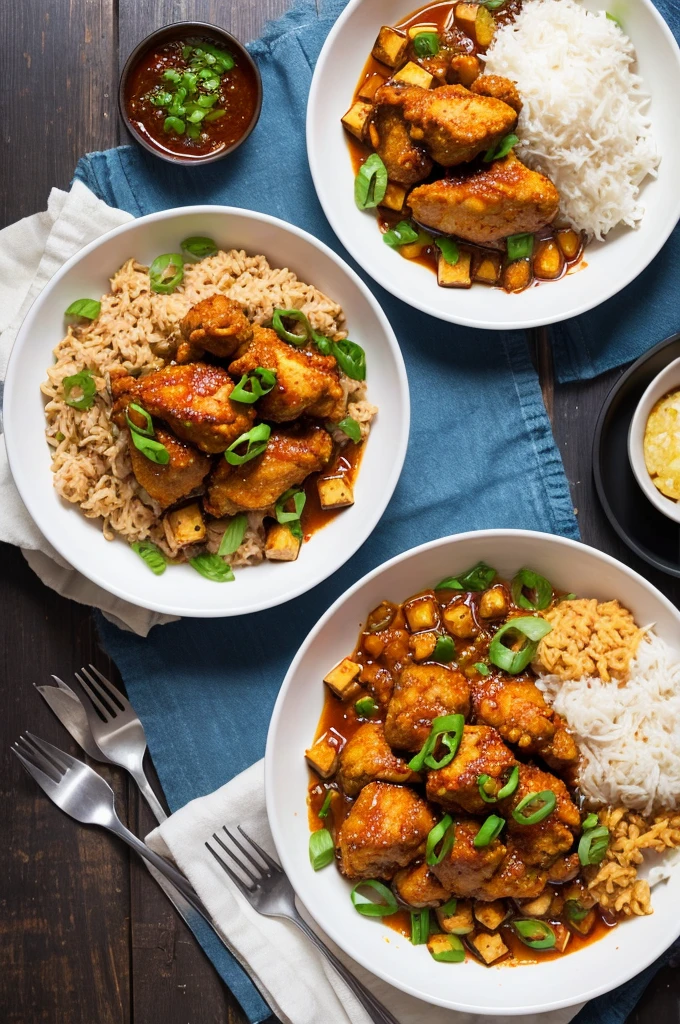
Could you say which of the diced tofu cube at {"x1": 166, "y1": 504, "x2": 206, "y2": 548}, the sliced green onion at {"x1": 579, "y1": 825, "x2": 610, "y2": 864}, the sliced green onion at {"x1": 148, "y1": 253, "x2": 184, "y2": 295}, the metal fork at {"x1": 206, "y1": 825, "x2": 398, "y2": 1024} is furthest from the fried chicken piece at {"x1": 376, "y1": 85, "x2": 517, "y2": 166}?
the metal fork at {"x1": 206, "y1": 825, "x2": 398, "y2": 1024}

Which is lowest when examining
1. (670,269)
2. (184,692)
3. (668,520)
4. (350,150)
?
(184,692)

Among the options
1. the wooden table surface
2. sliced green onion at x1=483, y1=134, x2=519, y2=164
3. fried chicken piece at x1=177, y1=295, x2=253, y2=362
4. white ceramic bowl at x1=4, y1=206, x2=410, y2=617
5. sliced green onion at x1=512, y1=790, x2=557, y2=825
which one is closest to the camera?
sliced green onion at x1=512, y1=790, x2=557, y2=825

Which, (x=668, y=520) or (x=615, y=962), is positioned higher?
(x=668, y=520)

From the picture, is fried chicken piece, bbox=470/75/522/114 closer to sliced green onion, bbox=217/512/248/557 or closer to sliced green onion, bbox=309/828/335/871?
sliced green onion, bbox=217/512/248/557

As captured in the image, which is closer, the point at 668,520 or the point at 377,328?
the point at 377,328

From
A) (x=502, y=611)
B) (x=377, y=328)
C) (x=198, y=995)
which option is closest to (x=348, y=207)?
(x=377, y=328)

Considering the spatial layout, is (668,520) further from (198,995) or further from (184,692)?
(198,995)

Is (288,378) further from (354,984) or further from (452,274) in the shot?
(354,984)
